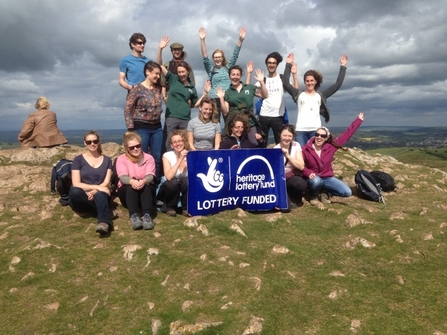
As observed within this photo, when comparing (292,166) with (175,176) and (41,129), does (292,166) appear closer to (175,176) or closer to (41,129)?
(175,176)

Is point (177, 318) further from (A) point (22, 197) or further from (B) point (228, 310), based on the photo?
(A) point (22, 197)

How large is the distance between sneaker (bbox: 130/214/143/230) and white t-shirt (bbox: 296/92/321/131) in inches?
271

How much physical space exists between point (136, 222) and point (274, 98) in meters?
7.08

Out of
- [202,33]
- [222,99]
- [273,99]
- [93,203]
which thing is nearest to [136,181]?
[93,203]

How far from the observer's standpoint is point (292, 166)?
39.1 feet

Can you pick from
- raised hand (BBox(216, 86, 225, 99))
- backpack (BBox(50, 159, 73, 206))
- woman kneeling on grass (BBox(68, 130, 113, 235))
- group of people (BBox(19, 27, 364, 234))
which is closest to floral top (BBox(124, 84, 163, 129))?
group of people (BBox(19, 27, 364, 234))

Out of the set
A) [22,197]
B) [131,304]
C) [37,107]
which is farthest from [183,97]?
[37,107]

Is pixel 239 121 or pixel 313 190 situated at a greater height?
pixel 239 121

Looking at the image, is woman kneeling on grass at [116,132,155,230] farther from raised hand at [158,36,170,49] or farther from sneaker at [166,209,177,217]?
raised hand at [158,36,170,49]

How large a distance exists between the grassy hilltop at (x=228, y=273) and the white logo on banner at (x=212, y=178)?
2.78 feet

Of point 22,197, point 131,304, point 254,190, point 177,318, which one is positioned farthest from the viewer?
point 22,197

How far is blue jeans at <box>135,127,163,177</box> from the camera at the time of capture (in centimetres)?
1159

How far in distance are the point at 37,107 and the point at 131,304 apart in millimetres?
14824

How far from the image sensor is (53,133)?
60.3ft
